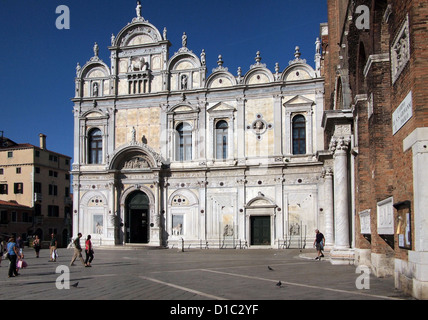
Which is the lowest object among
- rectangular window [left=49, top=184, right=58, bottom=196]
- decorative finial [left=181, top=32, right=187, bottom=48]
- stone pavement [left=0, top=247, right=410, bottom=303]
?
stone pavement [left=0, top=247, right=410, bottom=303]

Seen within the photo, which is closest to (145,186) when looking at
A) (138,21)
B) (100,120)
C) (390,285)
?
(100,120)

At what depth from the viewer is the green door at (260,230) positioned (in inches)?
1449

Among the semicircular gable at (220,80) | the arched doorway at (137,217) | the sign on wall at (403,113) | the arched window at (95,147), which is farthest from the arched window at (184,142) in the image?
the sign on wall at (403,113)

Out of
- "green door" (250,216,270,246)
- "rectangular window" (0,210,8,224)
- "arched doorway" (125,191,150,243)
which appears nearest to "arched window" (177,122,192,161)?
"arched doorway" (125,191,150,243)

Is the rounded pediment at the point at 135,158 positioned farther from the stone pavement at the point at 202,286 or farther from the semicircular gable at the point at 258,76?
the stone pavement at the point at 202,286

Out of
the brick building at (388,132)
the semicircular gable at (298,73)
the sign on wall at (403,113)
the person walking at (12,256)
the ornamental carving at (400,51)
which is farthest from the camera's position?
the semicircular gable at (298,73)

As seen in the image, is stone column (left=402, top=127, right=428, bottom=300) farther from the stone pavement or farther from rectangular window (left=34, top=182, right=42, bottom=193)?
rectangular window (left=34, top=182, right=42, bottom=193)

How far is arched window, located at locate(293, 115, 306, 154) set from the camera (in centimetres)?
3688

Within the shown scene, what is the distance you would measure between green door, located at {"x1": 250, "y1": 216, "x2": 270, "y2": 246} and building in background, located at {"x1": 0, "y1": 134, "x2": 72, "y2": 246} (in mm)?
30283

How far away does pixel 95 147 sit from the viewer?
41.8 meters

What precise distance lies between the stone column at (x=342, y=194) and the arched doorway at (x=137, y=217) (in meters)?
21.8

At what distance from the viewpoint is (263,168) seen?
37.1m

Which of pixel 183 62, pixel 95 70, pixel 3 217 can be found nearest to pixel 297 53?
pixel 183 62
